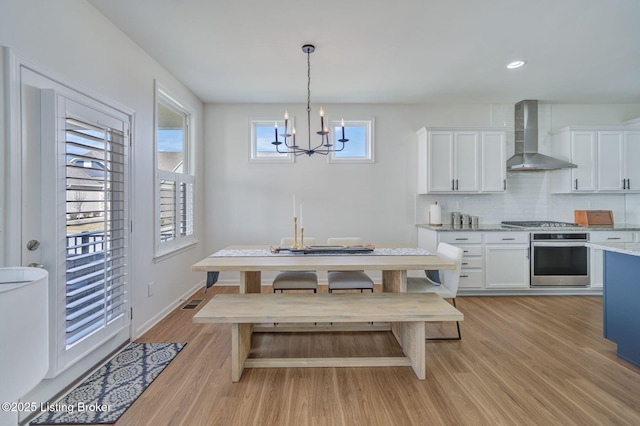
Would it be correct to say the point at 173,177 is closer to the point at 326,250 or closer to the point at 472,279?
the point at 326,250

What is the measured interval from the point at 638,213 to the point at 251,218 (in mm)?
5833

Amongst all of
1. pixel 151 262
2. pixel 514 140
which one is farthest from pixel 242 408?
pixel 514 140

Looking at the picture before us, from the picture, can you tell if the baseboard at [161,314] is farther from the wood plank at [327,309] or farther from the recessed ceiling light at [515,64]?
the recessed ceiling light at [515,64]

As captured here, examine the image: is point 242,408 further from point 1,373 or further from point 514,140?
point 514,140

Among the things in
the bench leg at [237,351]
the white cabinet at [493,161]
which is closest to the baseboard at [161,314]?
the bench leg at [237,351]

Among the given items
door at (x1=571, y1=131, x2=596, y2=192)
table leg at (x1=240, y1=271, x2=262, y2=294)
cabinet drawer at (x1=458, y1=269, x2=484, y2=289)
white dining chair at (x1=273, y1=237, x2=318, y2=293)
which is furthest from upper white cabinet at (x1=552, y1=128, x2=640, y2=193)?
table leg at (x1=240, y1=271, x2=262, y2=294)

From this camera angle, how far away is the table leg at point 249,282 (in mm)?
2538

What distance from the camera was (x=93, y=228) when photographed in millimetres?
2115

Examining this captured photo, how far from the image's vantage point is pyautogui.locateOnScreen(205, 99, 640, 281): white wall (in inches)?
174

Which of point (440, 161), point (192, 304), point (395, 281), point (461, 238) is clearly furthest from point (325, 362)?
point (440, 161)

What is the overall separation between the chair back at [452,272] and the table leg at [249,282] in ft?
6.10

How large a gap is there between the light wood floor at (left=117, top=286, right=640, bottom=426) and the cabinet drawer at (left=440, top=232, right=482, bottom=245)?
3.99ft

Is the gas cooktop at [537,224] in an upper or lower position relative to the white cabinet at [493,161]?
lower

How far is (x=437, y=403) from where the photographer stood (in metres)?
1.83
